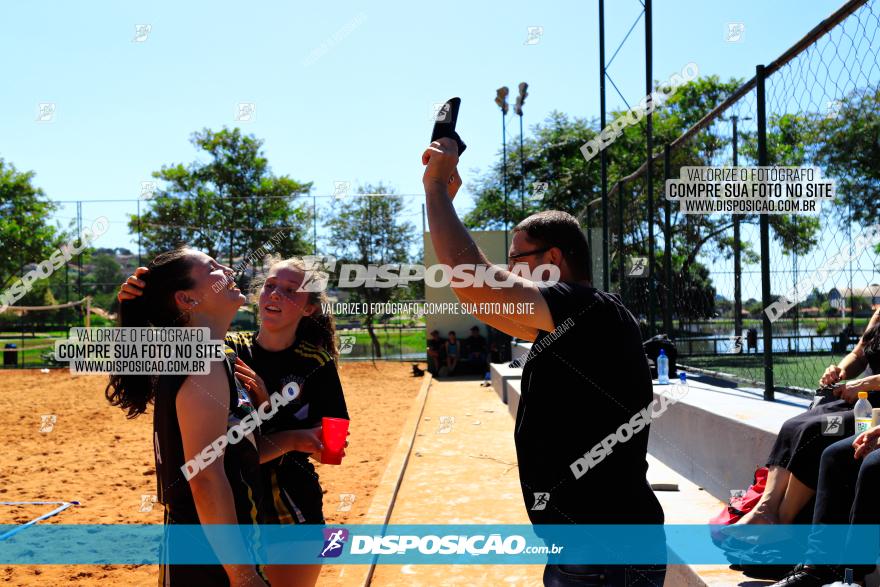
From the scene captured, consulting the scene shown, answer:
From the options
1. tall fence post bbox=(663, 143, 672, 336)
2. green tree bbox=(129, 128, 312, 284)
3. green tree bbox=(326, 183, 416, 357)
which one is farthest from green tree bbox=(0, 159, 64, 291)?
tall fence post bbox=(663, 143, 672, 336)

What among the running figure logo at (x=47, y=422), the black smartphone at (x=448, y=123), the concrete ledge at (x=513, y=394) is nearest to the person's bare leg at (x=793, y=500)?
the black smartphone at (x=448, y=123)

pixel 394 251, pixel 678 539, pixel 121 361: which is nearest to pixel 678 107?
pixel 394 251

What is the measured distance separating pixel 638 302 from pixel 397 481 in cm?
540

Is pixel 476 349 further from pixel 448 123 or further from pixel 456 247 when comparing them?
pixel 456 247

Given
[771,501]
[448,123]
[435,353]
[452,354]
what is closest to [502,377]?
[452,354]

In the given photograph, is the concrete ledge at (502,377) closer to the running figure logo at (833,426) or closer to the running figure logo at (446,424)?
the running figure logo at (446,424)

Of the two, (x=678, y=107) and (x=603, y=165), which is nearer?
(x=603, y=165)

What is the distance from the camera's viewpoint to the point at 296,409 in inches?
112

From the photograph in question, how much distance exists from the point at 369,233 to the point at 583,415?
22.5 meters

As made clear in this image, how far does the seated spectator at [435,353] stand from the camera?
1880 cm

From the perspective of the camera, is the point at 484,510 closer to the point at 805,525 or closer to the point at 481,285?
the point at 805,525

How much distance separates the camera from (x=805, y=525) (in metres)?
3.03

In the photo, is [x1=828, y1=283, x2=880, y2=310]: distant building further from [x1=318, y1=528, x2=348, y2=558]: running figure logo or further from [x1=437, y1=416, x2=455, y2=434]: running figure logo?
[x1=437, y1=416, x2=455, y2=434]: running figure logo

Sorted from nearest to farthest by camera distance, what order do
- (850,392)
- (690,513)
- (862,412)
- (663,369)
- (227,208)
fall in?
(862,412) → (850,392) → (690,513) → (663,369) → (227,208)
